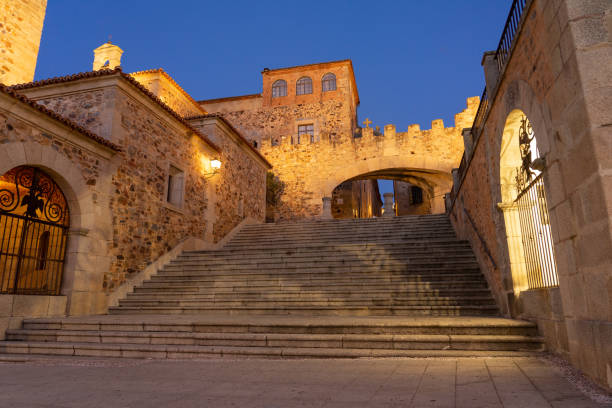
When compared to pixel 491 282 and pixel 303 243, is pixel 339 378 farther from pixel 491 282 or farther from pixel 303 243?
pixel 303 243

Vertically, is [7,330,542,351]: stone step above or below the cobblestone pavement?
above

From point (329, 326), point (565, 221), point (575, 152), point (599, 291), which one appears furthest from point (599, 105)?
point (329, 326)

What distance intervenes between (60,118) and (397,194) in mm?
24819

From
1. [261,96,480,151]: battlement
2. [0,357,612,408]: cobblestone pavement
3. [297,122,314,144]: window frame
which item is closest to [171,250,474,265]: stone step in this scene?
[0,357,612,408]: cobblestone pavement

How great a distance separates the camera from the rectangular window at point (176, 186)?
10.8m

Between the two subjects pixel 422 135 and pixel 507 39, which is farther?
pixel 422 135

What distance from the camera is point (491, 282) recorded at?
21.5 ft

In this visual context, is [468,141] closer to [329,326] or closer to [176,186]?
[329,326]

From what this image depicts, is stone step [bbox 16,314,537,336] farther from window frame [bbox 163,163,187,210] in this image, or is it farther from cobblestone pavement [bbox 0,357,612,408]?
window frame [bbox 163,163,187,210]

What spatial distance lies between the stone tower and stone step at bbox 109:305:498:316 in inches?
385

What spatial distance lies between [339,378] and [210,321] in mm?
2577

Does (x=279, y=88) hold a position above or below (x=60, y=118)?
above

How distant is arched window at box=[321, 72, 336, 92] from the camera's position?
78.9ft

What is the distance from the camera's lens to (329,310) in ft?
22.4
